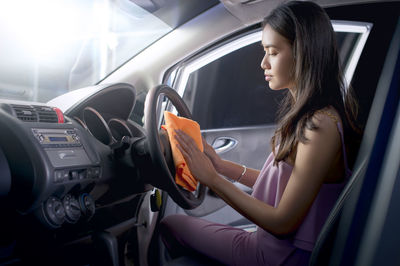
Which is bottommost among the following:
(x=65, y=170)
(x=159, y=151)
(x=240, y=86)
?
(x=65, y=170)

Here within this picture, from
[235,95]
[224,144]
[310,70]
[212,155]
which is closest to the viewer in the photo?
[310,70]

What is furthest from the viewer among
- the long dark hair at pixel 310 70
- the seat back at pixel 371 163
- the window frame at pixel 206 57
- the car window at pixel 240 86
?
the car window at pixel 240 86

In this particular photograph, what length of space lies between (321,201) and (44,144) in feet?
2.69

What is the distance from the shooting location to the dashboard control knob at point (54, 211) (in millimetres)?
937

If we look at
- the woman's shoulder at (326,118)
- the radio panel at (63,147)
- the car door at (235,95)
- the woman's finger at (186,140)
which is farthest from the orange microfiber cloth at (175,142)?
the car door at (235,95)

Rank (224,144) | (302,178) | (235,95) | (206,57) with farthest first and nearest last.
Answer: (235,95), (224,144), (206,57), (302,178)

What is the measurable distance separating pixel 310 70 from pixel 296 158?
28cm

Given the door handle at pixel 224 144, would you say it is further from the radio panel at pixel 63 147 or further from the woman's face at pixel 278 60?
the radio panel at pixel 63 147

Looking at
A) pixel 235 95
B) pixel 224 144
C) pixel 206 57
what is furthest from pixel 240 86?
pixel 206 57

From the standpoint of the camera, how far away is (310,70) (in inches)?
40.7

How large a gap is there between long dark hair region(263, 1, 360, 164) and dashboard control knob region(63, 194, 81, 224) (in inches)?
24.8

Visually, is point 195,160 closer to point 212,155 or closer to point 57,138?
point 212,155

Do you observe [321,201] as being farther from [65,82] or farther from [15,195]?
[65,82]

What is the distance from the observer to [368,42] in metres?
2.27
